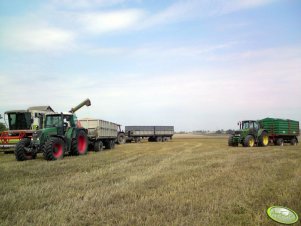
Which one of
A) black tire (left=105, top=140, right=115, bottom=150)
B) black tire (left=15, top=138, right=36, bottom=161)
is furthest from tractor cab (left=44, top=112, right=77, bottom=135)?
black tire (left=105, top=140, right=115, bottom=150)

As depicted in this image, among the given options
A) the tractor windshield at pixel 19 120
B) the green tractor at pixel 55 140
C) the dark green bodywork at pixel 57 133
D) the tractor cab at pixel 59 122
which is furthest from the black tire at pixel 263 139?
the tractor windshield at pixel 19 120

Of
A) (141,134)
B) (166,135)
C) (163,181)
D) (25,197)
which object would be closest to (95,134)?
(163,181)

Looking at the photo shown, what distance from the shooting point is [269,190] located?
25.1ft

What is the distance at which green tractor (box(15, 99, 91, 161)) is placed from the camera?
14.8 meters

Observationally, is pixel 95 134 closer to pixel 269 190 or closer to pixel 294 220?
pixel 269 190

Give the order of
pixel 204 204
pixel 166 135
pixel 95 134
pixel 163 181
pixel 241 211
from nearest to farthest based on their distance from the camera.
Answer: pixel 241 211, pixel 204 204, pixel 163 181, pixel 95 134, pixel 166 135

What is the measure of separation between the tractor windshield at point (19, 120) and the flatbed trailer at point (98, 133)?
12.2 feet

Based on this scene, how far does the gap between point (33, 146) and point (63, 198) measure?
9111 mm

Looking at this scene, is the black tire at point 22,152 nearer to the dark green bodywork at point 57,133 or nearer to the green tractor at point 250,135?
the dark green bodywork at point 57,133

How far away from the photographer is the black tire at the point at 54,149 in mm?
14470

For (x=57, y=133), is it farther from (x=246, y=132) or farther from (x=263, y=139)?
(x=263, y=139)

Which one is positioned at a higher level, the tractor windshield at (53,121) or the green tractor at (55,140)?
the tractor windshield at (53,121)

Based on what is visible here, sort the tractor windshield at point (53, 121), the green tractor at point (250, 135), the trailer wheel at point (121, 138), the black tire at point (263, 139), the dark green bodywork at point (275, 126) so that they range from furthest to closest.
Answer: the trailer wheel at point (121, 138)
the dark green bodywork at point (275, 126)
the black tire at point (263, 139)
the green tractor at point (250, 135)
the tractor windshield at point (53, 121)

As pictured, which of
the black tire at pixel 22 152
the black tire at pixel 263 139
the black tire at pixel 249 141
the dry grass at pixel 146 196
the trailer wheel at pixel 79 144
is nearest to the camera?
the dry grass at pixel 146 196
